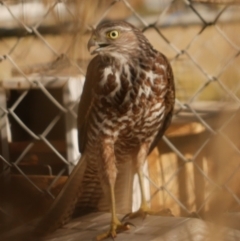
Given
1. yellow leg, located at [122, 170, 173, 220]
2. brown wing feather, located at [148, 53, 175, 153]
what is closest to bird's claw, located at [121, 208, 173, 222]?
yellow leg, located at [122, 170, 173, 220]

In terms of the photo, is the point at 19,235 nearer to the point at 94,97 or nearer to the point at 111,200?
the point at 111,200

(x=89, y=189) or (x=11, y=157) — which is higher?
(x=11, y=157)

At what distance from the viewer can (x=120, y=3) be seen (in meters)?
0.57

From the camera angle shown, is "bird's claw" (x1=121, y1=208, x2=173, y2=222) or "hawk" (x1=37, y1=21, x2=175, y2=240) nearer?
"hawk" (x1=37, y1=21, x2=175, y2=240)

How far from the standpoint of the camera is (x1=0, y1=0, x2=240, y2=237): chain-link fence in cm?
46

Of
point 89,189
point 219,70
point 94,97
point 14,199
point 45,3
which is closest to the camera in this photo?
point 219,70

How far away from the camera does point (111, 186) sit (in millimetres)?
1459

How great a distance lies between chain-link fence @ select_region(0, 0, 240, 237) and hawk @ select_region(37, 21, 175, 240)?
2.9 inches

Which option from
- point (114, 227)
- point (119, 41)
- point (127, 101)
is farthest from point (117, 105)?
point (114, 227)

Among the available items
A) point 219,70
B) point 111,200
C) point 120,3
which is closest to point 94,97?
point 111,200

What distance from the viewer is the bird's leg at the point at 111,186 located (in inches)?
53.9

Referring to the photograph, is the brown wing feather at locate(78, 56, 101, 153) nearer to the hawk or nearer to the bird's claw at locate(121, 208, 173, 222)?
the hawk

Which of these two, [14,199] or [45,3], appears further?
[14,199]

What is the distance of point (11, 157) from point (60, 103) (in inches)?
9.0
